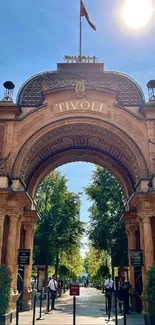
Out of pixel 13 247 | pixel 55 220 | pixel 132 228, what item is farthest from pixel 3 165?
pixel 55 220

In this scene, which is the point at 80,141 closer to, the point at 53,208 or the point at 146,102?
the point at 146,102

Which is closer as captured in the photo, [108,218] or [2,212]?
[2,212]

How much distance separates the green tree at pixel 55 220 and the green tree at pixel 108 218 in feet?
7.49

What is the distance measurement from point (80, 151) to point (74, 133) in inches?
91.2

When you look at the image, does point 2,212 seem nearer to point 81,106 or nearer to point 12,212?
point 12,212

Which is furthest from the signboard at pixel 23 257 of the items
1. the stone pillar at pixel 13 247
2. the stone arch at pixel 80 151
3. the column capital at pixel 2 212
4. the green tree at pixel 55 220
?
the green tree at pixel 55 220

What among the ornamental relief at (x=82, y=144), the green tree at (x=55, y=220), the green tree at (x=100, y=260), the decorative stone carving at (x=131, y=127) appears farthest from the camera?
the green tree at (x=100, y=260)

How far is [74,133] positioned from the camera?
1612 cm

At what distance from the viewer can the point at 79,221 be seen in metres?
31.6

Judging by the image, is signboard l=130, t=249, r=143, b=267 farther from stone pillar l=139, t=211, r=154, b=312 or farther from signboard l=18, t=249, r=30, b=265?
signboard l=18, t=249, r=30, b=265

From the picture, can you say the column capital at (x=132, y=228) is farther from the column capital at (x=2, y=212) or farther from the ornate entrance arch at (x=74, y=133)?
the column capital at (x=2, y=212)

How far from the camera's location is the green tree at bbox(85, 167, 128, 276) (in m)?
26.7

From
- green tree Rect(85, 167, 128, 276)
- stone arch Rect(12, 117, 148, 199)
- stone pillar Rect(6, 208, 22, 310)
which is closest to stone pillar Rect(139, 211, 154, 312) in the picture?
stone arch Rect(12, 117, 148, 199)

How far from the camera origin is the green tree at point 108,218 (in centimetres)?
2672
